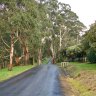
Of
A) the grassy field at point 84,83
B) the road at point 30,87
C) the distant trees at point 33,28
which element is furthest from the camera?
the distant trees at point 33,28

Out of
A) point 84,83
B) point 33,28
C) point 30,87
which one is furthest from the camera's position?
point 33,28

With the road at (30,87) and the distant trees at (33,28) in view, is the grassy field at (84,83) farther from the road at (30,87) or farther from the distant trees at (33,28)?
the distant trees at (33,28)

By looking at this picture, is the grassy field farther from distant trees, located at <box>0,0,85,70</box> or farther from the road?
distant trees, located at <box>0,0,85,70</box>

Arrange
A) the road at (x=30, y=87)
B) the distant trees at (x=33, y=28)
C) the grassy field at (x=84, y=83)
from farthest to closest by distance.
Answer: the distant trees at (x=33, y=28), the grassy field at (x=84, y=83), the road at (x=30, y=87)

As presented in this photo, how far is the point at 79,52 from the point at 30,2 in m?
25.4

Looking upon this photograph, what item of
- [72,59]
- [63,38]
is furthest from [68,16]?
[72,59]

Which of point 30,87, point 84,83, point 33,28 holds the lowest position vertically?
point 30,87

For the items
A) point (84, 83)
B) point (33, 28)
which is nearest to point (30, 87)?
point (84, 83)

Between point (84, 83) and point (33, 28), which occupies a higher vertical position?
point (33, 28)

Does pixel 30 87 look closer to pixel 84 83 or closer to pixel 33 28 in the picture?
pixel 84 83

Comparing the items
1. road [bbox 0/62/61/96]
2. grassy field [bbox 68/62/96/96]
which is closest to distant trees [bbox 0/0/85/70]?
grassy field [bbox 68/62/96/96]

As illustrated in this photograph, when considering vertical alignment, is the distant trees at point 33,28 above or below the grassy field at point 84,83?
above

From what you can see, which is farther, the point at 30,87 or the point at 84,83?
the point at 84,83

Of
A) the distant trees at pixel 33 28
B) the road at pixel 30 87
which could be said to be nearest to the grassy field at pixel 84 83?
the road at pixel 30 87
